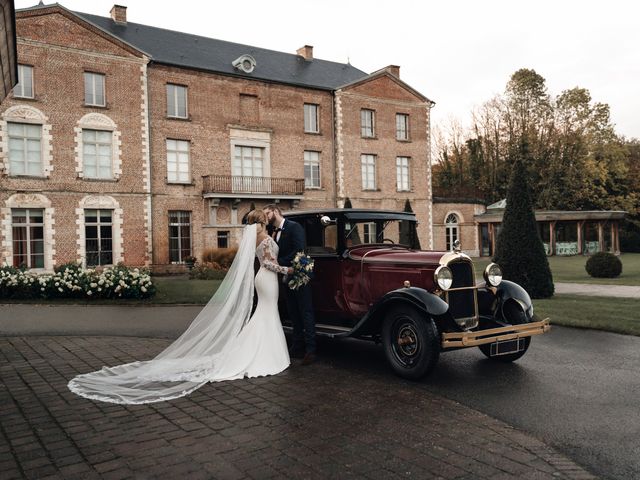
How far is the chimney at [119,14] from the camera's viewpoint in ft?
92.3

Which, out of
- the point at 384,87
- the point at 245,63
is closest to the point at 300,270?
the point at 245,63

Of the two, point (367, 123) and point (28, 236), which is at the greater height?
point (367, 123)

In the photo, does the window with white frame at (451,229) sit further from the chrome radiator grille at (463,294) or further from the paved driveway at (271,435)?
the paved driveway at (271,435)

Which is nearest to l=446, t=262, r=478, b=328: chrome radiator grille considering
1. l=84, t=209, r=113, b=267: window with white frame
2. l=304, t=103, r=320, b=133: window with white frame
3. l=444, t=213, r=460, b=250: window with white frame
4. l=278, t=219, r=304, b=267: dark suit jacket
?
l=278, t=219, r=304, b=267: dark suit jacket

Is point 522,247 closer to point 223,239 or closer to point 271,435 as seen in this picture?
point 271,435

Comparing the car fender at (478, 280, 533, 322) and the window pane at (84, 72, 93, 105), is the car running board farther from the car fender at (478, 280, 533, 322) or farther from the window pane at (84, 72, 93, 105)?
the window pane at (84, 72, 93, 105)

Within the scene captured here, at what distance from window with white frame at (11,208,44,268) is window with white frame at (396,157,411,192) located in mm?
20552

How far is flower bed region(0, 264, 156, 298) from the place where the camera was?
13086mm

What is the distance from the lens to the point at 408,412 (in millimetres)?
4816

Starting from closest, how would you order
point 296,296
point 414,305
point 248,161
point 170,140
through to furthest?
point 414,305, point 296,296, point 170,140, point 248,161

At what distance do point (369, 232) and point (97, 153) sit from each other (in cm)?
2047

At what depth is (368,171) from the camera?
33.2 metres

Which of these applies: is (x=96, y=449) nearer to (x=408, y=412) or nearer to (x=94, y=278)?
(x=408, y=412)

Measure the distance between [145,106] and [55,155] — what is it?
15.4 feet
